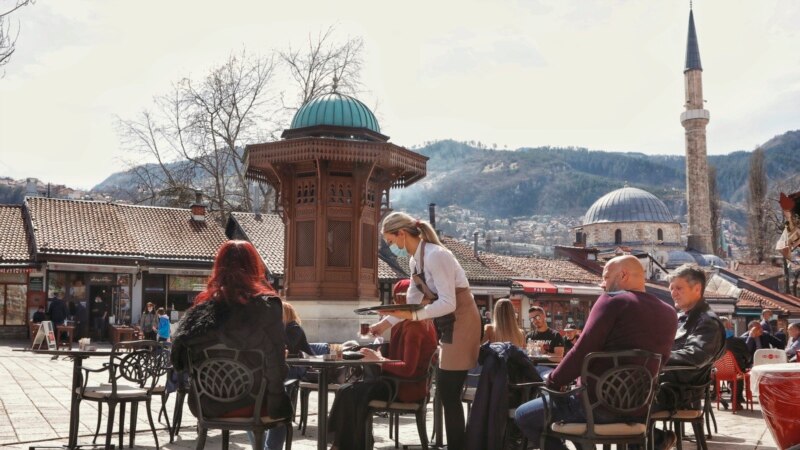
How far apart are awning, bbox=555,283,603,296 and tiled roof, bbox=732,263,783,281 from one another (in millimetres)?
18926

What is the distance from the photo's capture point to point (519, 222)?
582 ft

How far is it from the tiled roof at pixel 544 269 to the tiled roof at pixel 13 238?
21200 mm

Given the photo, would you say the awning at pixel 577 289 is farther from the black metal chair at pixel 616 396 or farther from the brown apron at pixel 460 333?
the black metal chair at pixel 616 396

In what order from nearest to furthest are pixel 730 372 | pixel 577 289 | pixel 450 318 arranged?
pixel 450 318, pixel 730 372, pixel 577 289

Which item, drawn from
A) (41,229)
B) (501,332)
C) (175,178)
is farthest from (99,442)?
(175,178)

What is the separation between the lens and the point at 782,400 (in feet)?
12.7

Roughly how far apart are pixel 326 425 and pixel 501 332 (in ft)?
6.71

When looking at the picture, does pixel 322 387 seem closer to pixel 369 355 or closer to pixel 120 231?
pixel 369 355

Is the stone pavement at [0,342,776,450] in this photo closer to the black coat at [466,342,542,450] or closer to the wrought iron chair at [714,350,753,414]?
the wrought iron chair at [714,350,753,414]

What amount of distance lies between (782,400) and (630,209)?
74.4 metres

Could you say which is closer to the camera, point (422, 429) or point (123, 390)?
point (422, 429)

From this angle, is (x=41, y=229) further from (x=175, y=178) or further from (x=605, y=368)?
(x=605, y=368)

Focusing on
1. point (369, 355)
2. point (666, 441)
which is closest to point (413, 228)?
point (369, 355)

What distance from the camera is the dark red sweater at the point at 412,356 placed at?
17.9 feet
